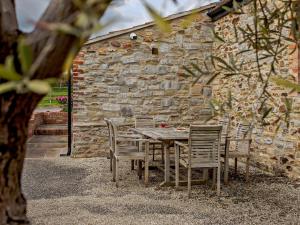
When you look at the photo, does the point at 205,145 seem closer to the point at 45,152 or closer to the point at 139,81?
the point at 139,81

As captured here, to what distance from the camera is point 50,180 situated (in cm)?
640

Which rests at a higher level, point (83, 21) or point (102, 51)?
point (102, 51)

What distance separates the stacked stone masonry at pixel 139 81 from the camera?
8383mm

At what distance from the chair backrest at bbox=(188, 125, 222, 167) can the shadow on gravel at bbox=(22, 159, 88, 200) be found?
5.58 ft

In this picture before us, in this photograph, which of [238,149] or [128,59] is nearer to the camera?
[238,149]

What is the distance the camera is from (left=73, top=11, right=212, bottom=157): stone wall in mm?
8391

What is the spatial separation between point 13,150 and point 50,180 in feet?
17.9

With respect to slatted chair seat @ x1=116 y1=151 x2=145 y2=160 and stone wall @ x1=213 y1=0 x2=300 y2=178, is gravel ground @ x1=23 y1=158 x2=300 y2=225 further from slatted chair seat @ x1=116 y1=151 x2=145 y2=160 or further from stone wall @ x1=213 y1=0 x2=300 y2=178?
slatted chair seat @ x1=116 y1=151 x2=145 y2=160

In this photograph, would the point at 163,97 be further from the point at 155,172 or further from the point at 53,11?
the point at 53,11

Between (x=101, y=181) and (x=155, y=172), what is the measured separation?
115cm

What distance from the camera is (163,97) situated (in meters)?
8.75

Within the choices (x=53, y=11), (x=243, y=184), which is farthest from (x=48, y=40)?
(x=243, y=184)

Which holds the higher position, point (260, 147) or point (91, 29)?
point (91, 29)

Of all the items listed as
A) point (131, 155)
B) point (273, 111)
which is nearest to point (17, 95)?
point (131, 155)
